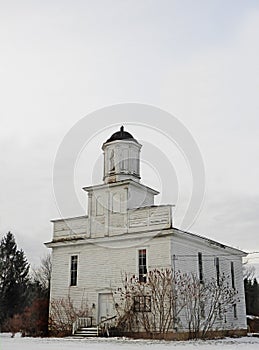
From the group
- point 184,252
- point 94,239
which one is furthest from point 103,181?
point 184,252

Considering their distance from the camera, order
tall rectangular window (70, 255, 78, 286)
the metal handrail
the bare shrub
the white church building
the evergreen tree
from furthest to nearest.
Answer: the evergreen tree, tall rectangular window (70, 255, 78, 286), the bare shrub, the white church building, the metal handrail

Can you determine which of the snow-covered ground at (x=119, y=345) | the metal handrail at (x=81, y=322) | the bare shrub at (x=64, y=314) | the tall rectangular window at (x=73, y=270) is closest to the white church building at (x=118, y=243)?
the tall rectangular window at (x=73, y=270)

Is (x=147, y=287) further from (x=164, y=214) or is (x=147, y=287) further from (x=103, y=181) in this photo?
(x=103, y=181)

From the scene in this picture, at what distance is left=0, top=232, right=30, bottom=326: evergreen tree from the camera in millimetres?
44344

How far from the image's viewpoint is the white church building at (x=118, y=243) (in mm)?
26734

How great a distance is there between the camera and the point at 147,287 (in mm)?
26000

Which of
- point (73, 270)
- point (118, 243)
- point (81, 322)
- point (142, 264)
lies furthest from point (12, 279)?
point (142, 264)

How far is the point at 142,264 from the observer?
26922 millimetres

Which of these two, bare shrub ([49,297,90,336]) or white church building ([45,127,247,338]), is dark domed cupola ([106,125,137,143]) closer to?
white church building ([45,127,247,338])

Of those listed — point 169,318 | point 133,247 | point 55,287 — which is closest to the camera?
point 169,318

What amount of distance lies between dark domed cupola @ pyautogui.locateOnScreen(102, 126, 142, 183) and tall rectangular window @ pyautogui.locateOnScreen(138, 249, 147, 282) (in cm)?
486

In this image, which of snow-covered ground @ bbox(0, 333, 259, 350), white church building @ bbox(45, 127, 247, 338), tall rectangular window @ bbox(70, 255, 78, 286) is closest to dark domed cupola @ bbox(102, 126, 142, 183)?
white church building @ bbox(45, 127, 247, 338)

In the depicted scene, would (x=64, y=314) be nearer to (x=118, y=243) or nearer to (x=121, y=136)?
(x=118, y=243)

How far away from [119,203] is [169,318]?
7.14 metres
